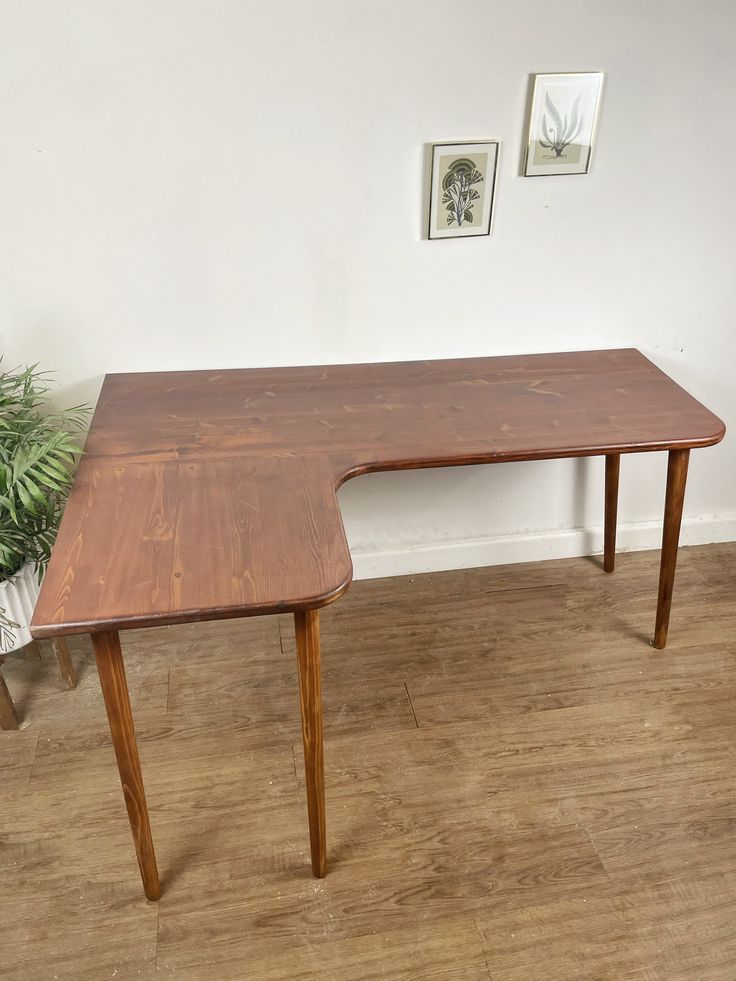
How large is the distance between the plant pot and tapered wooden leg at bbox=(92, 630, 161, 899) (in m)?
0.57

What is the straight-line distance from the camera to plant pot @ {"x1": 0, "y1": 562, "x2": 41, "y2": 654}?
187cm

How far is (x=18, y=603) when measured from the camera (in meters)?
1.90

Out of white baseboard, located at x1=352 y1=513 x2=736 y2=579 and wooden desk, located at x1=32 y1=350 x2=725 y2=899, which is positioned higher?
wooden desk, located at x1=32 y1=350 x2=725 y2=899

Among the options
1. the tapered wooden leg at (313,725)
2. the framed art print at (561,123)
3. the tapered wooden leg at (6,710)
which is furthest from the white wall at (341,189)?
the tapered wooden leg at (313,725)

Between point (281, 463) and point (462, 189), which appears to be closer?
point (281, 463)

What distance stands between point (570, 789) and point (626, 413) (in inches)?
36.2

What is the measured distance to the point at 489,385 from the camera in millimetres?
2125

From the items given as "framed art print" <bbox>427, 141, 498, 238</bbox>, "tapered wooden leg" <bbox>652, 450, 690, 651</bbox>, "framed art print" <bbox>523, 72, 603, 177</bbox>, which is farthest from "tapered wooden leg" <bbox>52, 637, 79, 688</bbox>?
"framed art print" <bbox>523, 72, 603, 177</bbox>

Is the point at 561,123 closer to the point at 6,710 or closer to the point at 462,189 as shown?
the point at 462,189

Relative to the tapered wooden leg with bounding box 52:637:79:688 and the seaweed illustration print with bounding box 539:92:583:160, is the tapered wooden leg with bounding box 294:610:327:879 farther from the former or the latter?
the seaweed illustration print with bounding box 539:92:583:160

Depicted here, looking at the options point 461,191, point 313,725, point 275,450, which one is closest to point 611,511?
point 461,191

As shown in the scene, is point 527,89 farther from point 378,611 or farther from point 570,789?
point 570,789

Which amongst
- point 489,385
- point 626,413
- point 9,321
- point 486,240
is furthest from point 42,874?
point 486,240

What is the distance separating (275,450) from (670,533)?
3.55ft
